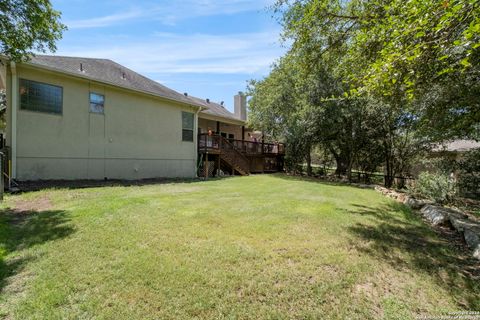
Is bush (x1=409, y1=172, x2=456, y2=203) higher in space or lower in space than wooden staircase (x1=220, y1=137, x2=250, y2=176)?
lower

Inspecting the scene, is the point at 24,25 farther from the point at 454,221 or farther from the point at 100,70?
the point at 454,221

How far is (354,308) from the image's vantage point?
278 centimetres

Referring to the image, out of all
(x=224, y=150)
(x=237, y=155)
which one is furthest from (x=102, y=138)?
(x=237, y=155)

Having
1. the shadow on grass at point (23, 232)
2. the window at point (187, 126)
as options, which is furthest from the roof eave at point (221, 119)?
the shadow on grass at point (23, 232)

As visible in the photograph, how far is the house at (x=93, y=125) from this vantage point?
9.09 m

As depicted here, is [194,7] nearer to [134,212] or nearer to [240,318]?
[134,212]

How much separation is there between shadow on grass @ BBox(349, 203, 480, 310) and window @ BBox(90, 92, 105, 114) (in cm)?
1079

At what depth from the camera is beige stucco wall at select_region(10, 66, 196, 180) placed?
9344 millimetres

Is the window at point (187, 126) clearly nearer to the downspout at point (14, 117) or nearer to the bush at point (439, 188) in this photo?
the downspout at point (14, 117)

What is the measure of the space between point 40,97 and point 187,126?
22.9 feet

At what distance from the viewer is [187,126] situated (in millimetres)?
15008

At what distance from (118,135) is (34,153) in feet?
10.5

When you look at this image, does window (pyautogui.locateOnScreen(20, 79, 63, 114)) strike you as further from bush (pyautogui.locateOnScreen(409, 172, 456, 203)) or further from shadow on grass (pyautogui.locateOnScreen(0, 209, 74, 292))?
bush (pyautogui.locateOnScreen(409, 172, 456, 203))

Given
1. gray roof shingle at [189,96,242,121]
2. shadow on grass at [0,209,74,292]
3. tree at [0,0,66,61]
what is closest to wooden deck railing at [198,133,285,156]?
gray roof shingle at [189,96,242,121]
